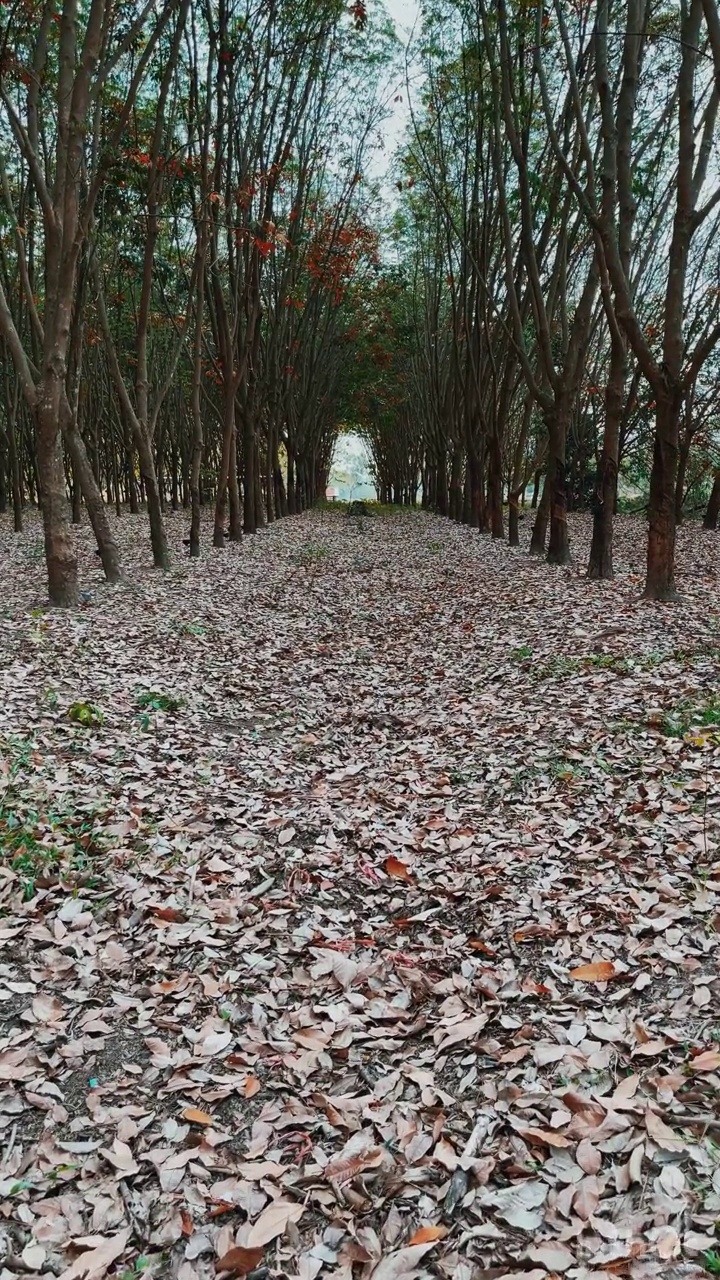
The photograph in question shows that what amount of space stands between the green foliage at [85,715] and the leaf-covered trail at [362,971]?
4cm

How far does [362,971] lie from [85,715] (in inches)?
146

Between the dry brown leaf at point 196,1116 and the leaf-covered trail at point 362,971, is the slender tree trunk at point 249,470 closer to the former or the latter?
the leaf-covered trail at point 362,971

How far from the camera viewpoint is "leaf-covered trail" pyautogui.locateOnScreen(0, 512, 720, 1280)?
2.55 metres

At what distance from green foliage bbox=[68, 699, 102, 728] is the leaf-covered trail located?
4cm

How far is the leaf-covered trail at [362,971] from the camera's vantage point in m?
2.55

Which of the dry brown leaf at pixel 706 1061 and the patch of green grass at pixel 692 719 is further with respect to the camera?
the patch of green grass at pixel 692 719

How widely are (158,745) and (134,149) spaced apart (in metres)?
11.2

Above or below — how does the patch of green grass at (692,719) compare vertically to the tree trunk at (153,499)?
below

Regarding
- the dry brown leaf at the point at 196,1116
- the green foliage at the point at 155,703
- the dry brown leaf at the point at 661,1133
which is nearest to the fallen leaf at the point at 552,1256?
the dry brown leaf at the point at 661,1133

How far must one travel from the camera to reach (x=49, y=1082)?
3143 mm

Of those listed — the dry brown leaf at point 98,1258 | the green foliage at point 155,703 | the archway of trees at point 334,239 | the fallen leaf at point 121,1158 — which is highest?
the archway of trees at point 334,239

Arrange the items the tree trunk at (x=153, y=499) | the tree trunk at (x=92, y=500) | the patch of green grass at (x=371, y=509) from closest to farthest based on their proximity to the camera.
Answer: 1. the tree trunk at (x=92, y=500)
2. the tree trunk at (x=153, y=499)
3. the patch of green grass at (x=371, y=509)

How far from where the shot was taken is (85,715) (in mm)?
6586

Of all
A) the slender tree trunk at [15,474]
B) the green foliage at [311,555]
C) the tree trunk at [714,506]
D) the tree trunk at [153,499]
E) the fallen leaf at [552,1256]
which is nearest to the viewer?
the fallen leaf at [552,1256]
